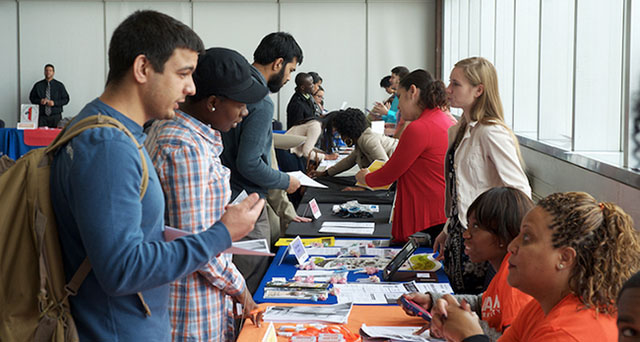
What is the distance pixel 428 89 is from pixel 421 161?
1.11ft

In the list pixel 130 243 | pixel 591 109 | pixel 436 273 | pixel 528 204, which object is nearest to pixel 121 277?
pixel 130 243

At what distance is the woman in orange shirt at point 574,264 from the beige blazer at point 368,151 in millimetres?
3556

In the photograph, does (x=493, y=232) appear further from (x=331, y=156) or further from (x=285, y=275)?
(x=331, y=156)

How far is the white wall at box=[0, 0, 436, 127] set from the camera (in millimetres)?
12070

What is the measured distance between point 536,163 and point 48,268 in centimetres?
372

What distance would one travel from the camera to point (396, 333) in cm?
187

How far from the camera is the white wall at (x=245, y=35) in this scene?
39.6 ft

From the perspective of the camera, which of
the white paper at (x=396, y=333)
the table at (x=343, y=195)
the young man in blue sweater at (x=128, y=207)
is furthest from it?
the table at (x=343, y=195)

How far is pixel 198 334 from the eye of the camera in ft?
5.61

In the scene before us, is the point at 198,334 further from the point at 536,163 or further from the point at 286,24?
the point at 286,24

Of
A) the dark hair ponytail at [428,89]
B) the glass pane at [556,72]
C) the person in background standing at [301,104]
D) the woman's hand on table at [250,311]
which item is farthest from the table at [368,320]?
the person in background standing at [301,104]

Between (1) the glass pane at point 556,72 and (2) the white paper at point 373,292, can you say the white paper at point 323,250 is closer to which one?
(2) the white paper at point 373,292

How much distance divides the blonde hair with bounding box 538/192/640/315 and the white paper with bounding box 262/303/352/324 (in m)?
0.71

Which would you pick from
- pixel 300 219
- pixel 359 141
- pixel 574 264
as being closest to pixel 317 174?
pixel 359 141
